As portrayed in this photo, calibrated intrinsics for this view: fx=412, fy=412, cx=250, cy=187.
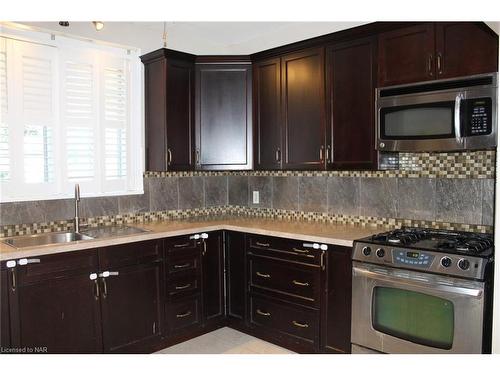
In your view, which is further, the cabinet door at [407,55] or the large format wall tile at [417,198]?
the large format wall tile at [417,198]

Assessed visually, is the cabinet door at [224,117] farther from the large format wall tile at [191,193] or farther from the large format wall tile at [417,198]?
the large format wall tile at [417,198]

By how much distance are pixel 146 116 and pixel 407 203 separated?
7.30 ft

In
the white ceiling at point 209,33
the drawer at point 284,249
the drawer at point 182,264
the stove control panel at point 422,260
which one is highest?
the white ceiling at point 209,33

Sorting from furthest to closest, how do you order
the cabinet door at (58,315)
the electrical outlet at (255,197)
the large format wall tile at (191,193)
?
the electrical outlet at (255,197) → the large format wall tile at (191,193) → the cabinet door at (58,315)

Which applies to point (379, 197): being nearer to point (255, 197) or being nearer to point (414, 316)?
point (414, 316)

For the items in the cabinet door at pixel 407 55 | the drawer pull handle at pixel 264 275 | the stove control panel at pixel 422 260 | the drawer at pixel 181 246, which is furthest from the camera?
the drawer pull handle at pixel 264 275

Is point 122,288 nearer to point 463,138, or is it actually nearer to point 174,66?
point 174,66

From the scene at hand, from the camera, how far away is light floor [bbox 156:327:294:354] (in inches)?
119

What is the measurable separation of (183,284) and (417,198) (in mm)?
1845

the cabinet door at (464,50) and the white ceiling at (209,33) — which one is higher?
the white ceiling at (209,33)

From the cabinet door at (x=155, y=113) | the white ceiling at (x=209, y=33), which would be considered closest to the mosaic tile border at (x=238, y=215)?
the cabinet door at (x=155, y=113)

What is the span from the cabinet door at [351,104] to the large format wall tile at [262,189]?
96 cm

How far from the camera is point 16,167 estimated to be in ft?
9.54

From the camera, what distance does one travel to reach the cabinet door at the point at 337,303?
267 cm
